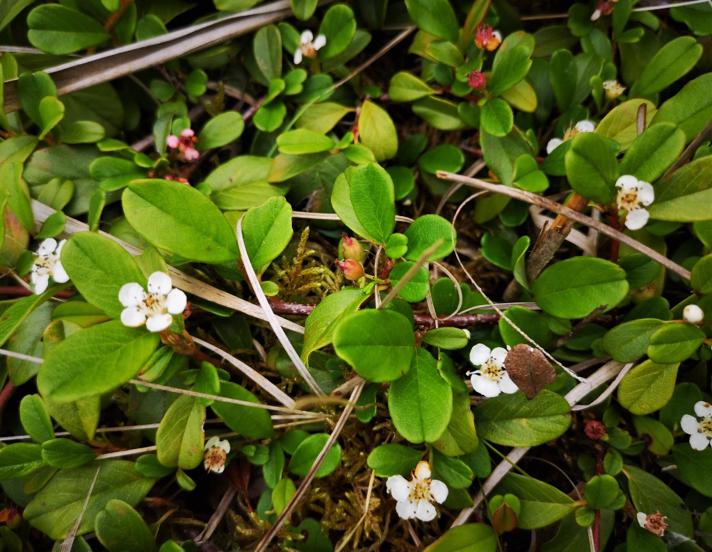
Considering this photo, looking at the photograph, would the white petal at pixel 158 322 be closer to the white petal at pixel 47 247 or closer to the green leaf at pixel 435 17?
the white petal at pixel 47 247

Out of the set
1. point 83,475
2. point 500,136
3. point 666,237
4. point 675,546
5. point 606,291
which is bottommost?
point 675,546

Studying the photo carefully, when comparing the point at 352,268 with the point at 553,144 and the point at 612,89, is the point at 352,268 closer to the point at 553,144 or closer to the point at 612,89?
the point at 553,144

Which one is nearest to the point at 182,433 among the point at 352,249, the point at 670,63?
the point at 352,249

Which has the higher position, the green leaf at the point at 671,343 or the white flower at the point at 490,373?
the green leaf at the point at 671,343

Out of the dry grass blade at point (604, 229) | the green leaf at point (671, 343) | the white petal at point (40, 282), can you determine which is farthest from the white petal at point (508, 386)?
the white petal at point (40, 282)

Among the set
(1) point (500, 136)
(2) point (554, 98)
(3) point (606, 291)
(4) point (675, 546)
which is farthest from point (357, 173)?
(4) point (675, 546)

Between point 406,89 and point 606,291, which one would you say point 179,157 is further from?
point 606,291
